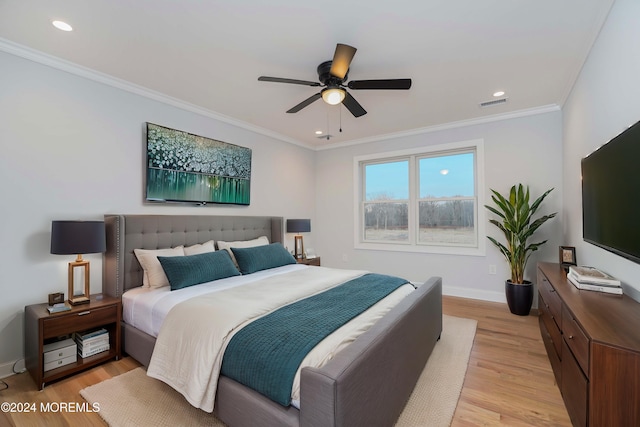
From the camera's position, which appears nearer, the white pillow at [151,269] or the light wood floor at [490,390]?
the light wood floor at [490,390]

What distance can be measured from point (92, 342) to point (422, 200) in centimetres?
454

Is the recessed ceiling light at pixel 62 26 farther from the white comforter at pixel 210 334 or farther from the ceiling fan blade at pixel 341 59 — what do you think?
the white comforter at pixel 210 334

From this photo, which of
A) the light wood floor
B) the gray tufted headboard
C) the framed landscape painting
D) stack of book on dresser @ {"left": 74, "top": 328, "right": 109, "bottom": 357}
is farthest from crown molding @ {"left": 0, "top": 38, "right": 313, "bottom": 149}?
the light wood floor

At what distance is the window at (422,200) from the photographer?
439cm

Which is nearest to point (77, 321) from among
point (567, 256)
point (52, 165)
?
point (52, 165)

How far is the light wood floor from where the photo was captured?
1.82 meters

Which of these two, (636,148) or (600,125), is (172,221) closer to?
(636,148)

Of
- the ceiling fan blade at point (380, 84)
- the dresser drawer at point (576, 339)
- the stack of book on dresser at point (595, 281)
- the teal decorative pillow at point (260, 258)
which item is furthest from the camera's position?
the teal decorative pillow at point (260, 258)

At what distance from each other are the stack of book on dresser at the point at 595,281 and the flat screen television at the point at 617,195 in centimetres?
25

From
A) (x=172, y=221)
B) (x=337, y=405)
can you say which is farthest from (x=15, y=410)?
(x=337, y=405)

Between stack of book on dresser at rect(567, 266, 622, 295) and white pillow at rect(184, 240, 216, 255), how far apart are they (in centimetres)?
343

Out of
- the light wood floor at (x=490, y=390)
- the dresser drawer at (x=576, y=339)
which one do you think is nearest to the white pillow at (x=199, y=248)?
the light wood floor at (x=490, y=390)

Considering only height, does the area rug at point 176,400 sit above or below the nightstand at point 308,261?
below

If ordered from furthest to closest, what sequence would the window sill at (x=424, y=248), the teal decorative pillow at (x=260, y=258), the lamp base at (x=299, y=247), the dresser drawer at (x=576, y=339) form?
the lamp base at (x=299, y=247) < the window sill at (x=424, y=248) < the teal decorative pillow at (x=260, y=258) < the dresser drawer at (x=576, y=339)
